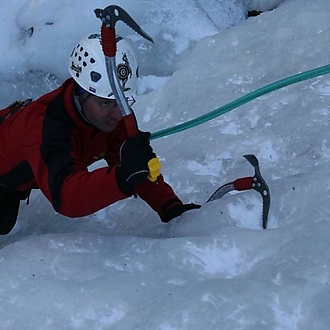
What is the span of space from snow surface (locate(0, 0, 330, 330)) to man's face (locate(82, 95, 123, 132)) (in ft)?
1.24

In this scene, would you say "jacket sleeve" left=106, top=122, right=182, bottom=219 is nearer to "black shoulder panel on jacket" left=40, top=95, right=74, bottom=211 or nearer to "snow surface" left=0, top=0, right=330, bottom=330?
"snow surface" left=0, top=0, right=330, bottom=330

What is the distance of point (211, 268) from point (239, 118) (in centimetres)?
133

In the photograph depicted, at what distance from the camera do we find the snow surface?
155cm

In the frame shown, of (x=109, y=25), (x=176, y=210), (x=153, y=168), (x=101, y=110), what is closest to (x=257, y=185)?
(x=176, y=210)

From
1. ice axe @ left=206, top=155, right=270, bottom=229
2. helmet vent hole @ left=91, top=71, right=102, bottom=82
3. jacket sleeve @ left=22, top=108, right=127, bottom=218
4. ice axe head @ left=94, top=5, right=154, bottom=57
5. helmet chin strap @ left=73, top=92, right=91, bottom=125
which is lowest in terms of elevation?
ice axe @ left=206, top=155, right=270, bottom=229

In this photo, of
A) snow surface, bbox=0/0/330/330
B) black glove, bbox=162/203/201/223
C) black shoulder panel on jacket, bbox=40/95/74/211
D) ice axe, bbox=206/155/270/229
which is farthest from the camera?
black glove, bbox=162/203/201/223

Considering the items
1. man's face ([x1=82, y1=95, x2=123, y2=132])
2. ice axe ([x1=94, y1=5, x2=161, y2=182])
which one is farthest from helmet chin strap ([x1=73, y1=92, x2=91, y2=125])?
ice axe ([x1=94, y1=5, x2=161, y2=182])

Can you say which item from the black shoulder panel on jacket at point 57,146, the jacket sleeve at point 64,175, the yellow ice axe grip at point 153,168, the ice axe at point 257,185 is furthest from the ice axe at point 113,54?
the ice axe at point 257,185

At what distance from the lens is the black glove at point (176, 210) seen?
6.93ft

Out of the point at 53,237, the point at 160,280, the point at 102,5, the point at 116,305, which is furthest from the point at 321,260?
the point at 102,5

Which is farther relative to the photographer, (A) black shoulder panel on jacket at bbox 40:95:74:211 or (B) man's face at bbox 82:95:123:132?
(B) man's face at bbox 82:95:123:132

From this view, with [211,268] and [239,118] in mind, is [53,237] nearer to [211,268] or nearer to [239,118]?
[211,268]

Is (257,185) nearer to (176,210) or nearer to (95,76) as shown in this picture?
(176,210)

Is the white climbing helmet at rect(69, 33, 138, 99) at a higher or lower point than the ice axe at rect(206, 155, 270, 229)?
higher
